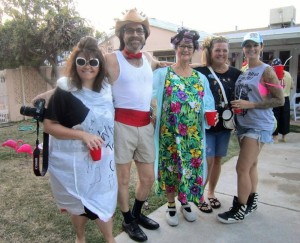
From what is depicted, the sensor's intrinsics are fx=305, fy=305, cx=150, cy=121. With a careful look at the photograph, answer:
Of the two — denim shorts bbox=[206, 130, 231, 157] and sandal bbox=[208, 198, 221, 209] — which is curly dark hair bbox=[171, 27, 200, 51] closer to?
denim shorts bbox=[206, 130, 231, 157]

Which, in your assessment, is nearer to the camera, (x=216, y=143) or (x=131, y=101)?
(x=131, y=101)

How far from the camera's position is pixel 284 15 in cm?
1377

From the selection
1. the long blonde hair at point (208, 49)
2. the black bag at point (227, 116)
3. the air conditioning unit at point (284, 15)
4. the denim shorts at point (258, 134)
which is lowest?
the denim shorts at point (258, 134)

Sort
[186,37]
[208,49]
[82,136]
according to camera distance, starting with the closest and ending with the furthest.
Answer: [82,136], [186,37], [208,49]

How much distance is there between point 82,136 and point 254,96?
1.76 meters

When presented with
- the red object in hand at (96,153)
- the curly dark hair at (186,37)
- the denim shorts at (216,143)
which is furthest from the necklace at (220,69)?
the red object in hand at (96,153)

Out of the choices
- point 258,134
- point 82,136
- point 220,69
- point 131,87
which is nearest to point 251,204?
point 258,134

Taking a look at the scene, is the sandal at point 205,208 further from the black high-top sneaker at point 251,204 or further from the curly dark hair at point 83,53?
the curly dark hair at point 83,53

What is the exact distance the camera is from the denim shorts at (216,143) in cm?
327

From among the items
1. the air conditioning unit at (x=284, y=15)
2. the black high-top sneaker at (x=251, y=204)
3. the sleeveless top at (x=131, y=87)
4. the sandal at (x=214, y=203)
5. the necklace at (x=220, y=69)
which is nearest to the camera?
the sleeveless top at (x=131, y=87)

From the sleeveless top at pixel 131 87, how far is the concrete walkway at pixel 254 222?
1242 mm

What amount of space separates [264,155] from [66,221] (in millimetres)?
4055

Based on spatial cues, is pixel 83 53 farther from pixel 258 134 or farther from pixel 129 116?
pixel 258 134

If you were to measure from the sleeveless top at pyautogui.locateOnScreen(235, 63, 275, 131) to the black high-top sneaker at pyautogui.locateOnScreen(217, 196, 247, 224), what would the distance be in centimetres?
85
